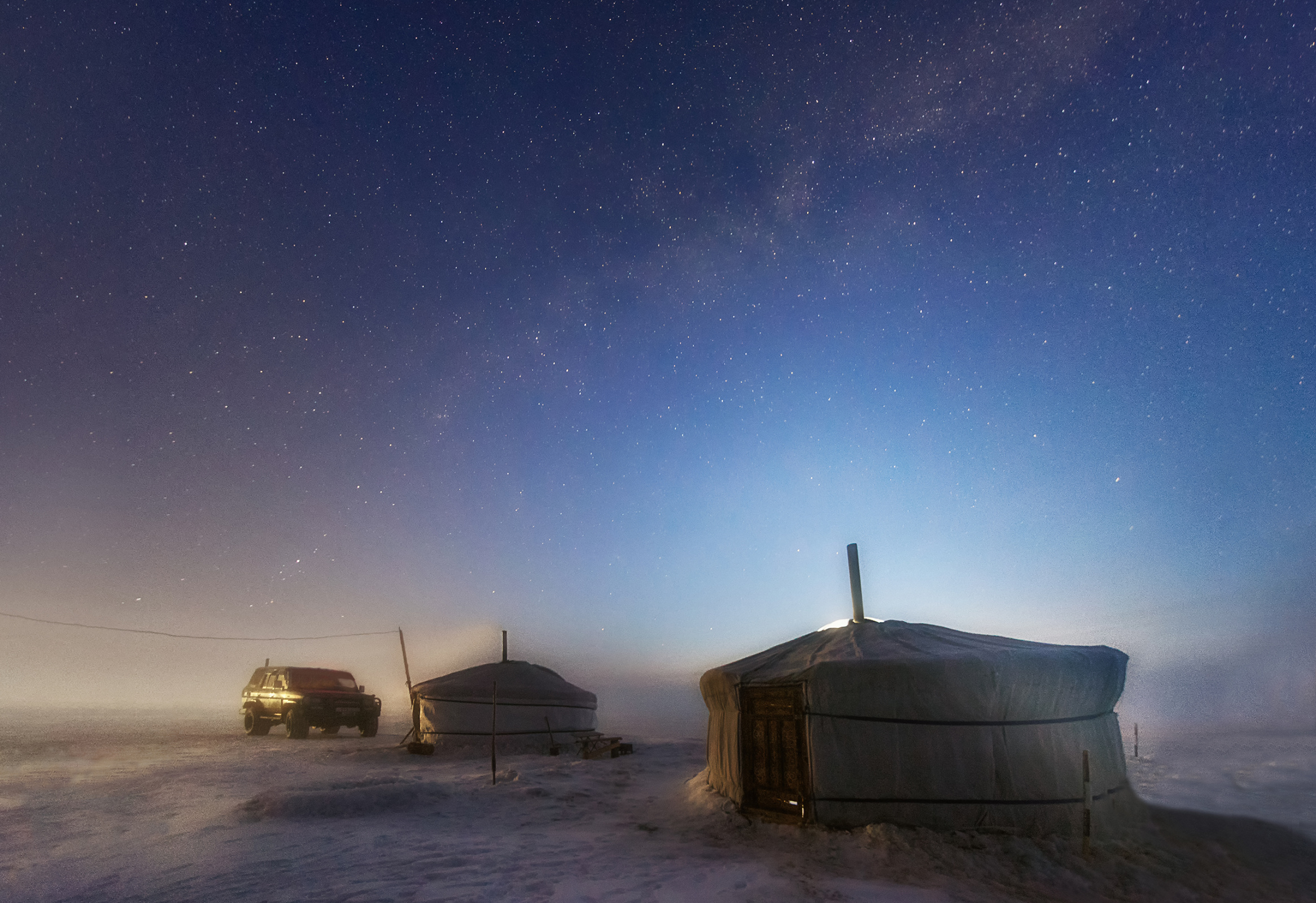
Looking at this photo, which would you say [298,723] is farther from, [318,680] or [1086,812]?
[1086,812]

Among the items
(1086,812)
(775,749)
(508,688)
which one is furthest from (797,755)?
A: (508,688)

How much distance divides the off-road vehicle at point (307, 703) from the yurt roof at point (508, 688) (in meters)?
2.88

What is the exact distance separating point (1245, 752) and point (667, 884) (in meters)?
38.7

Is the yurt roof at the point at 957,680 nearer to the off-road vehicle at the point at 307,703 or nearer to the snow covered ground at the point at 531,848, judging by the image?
the snow covered ground at the point at 531,848

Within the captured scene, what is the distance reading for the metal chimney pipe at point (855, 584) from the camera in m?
10.9

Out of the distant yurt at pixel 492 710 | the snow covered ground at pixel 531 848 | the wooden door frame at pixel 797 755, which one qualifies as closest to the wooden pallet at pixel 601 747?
the distant yurt at pixel 492 710

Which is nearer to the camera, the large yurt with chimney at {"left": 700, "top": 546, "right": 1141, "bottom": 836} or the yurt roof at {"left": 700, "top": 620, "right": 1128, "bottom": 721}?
the large yurt with chimney at {"left": 700, "top": 546, "right": 1141, "bottom": 836}

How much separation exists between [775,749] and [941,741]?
2.06 metres

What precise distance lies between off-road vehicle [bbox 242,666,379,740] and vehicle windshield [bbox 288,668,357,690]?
0.02 meters

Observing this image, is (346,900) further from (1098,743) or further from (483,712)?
(483,712)

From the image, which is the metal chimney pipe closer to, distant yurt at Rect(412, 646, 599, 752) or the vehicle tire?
distant yurt at Rect(412, 646, 599, 752)

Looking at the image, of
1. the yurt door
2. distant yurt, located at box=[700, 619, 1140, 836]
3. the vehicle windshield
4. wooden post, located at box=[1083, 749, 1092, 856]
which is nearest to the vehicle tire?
the vehicle windshield

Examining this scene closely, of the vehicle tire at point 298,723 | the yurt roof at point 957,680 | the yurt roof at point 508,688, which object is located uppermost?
the yurt roof at point 957,680

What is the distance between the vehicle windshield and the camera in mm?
20406
